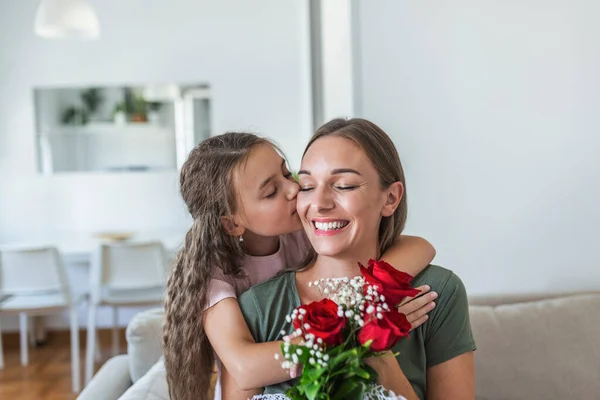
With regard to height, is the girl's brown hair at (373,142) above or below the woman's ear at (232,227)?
above

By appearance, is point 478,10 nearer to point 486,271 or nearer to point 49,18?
point 486,271

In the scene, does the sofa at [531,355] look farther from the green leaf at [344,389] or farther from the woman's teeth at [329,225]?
the green leaf at [344,389]

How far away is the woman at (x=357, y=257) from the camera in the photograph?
1.38 m

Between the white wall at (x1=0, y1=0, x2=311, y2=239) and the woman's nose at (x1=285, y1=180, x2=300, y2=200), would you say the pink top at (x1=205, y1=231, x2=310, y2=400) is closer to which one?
the woman's nose at (x1=285, y1=180, x2=300, y2=200)

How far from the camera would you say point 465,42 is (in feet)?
7.38

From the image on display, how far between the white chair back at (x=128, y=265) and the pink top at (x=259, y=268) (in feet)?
8.30

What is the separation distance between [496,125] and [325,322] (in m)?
1.46

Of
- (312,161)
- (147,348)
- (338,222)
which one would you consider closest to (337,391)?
(338,222)

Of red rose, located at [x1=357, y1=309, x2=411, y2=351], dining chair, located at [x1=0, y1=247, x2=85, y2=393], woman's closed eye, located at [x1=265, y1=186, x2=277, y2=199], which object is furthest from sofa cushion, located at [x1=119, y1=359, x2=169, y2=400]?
dining chair, located at [x1=0, y1=247, x2=85, y2=393]

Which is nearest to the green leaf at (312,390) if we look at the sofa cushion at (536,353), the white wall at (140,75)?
the sofa cushion at (536,353)

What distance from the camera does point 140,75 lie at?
531 centimetres

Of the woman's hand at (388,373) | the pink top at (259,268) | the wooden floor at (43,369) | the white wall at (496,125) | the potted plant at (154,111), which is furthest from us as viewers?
the potted plant at (154,111)

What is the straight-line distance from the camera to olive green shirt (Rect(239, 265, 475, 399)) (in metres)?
1.42

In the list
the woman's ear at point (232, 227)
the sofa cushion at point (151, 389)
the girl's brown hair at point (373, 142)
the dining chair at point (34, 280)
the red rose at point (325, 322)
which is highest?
the girl's brown hair at point (373, 142)
